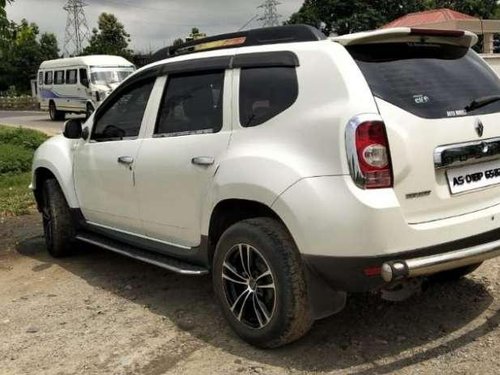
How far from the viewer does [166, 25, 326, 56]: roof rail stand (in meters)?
3.91

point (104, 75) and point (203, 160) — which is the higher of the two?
point (203, 160)

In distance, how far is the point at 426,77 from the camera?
3775mm

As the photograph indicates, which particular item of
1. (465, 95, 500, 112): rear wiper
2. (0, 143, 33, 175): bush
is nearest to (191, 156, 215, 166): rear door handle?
(465, 95, 500, 112): rear wiper

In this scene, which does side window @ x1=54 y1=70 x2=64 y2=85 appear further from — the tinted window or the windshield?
the windshield

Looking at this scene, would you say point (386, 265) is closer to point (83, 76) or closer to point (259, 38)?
point (259, 38)

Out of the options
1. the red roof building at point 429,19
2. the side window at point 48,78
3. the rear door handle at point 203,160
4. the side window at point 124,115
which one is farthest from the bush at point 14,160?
the side window at point 48,78

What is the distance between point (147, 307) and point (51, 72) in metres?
28.7

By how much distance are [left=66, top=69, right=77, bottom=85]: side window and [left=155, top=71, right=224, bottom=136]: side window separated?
82.6 ft

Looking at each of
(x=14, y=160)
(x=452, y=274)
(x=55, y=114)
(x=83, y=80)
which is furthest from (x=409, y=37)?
(x=55, y=114)

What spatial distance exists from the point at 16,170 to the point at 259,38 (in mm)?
9107

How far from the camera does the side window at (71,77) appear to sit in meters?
28.6

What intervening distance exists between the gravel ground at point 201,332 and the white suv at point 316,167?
0.23 meters

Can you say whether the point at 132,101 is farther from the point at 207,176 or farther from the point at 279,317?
the point at 279,317

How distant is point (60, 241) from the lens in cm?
608
